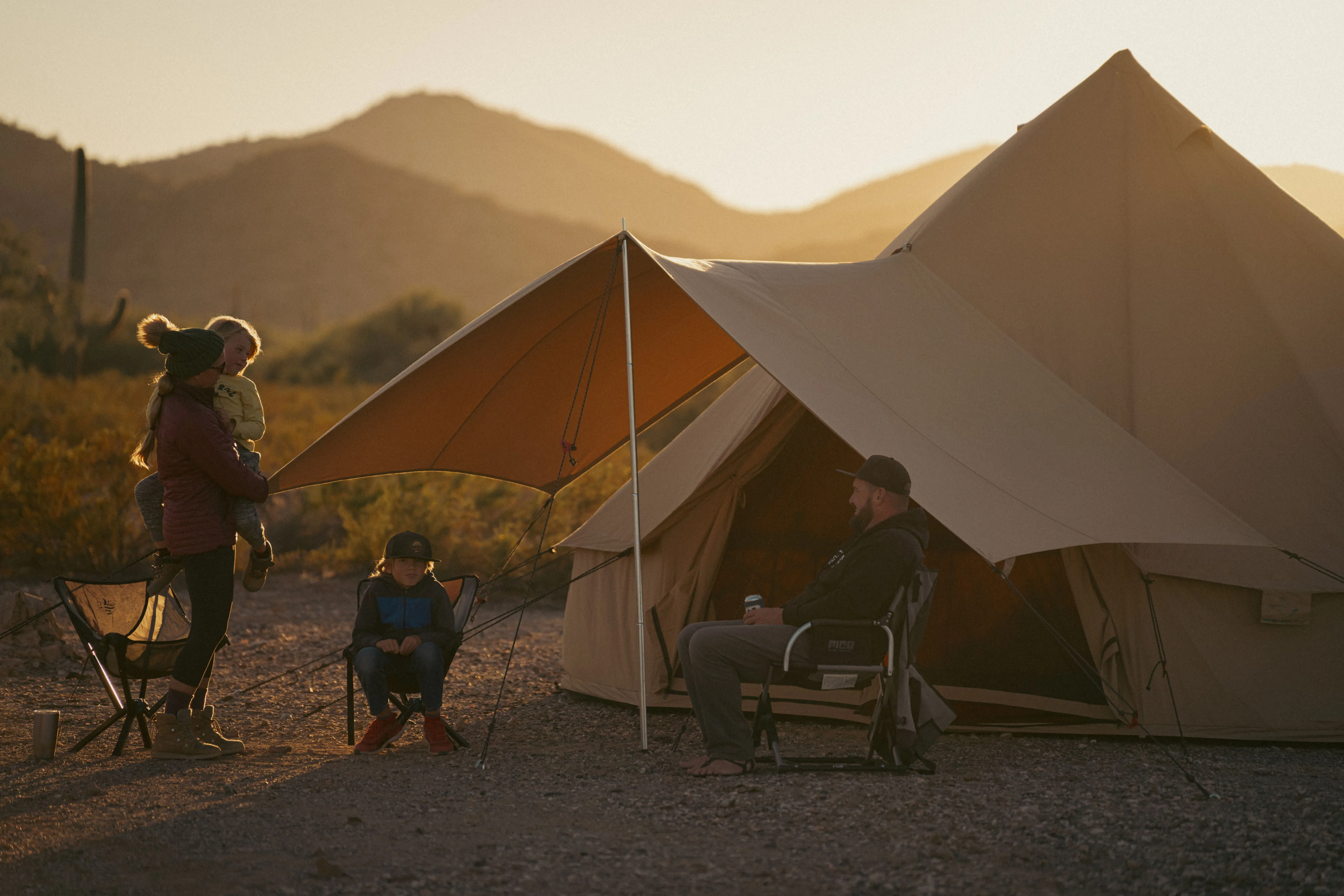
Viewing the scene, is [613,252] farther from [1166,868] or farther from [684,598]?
[1166,868]

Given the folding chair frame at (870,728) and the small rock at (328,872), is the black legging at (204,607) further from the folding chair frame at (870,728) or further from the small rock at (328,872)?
the folding chair frame at (870,728)

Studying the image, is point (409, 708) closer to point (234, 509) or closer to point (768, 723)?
point (234, 509)

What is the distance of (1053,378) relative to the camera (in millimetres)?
5574

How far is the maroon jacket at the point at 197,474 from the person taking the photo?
4.49 metres

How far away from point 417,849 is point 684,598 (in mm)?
2678

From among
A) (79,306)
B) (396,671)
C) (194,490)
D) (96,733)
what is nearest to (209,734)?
(96,733)

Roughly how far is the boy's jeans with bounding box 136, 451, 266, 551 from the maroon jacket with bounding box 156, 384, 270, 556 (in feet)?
0.19

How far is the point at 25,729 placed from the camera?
5.37m

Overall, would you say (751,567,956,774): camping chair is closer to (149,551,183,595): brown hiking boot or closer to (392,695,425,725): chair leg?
(392,695,425,725): chair leg

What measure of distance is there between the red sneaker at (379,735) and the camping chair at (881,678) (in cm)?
160

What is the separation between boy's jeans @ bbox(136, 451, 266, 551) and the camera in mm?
4645

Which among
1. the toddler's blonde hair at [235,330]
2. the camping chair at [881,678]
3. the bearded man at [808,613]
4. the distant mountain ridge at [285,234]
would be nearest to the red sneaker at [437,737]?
the bearded man at [808,613]

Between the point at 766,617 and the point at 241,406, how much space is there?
2.39m

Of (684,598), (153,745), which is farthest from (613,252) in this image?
(153,745)
